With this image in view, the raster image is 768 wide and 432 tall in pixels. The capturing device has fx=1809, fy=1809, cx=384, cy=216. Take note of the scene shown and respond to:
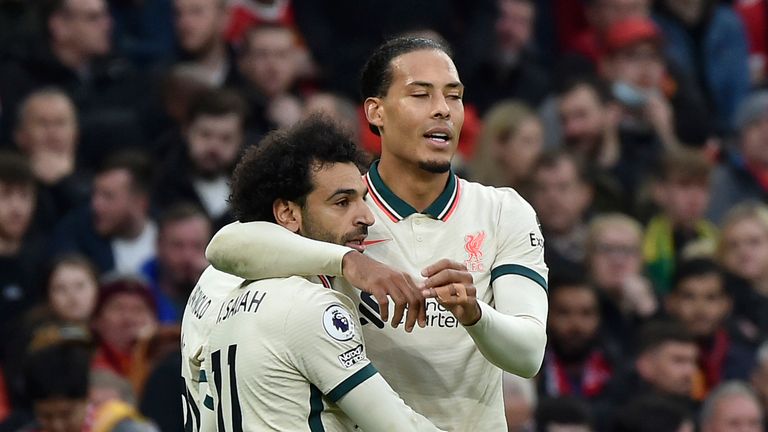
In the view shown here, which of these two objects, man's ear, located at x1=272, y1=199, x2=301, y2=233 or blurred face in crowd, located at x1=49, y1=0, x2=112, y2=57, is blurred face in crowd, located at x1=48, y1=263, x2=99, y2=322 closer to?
blurred face in crowd, located at x1=49, y1=0, x2=112, y2=57

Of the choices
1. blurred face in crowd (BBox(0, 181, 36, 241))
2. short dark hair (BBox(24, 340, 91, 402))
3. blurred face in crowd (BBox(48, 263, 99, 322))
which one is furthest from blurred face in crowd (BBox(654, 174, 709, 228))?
short dark hair (BBox(24, 340, 91, 402))

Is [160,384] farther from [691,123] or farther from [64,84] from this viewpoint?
[691,123]

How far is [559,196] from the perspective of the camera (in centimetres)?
989

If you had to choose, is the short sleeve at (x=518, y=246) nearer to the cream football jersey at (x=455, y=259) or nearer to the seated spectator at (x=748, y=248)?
the cream football jersey at (x=455, y=259)

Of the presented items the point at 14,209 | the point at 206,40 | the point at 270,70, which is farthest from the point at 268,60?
the point at 14,209

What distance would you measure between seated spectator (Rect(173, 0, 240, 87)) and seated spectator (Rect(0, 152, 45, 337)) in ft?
5.27

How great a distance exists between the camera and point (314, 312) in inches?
183

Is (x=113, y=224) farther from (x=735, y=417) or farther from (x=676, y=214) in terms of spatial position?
(x=676, y=214)

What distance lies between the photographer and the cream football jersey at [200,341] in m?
5.03

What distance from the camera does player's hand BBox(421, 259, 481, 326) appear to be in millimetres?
4473

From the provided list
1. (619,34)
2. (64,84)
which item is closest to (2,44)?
(64,84)

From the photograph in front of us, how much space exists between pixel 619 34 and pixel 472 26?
3.09 feet

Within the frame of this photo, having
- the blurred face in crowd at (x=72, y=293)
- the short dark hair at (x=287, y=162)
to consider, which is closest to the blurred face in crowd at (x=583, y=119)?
the blurred face in crowd at (x=72, y=293)

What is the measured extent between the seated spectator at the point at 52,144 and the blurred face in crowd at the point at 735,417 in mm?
3304
